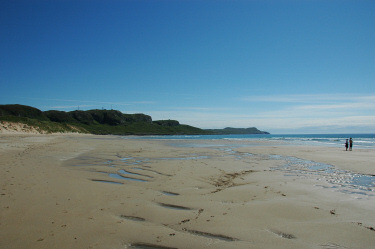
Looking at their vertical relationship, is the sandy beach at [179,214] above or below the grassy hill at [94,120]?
below

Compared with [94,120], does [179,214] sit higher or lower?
lower

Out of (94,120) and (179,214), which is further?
(94,120)

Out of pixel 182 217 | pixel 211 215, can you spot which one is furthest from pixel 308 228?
pixel 182 217

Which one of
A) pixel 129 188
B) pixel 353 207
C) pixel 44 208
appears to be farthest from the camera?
pixel 129 188

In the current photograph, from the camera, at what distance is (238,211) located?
6.41 m

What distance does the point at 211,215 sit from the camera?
19.8 ft

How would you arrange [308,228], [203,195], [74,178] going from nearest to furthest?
[308,228] < [203,195] < [74,178]

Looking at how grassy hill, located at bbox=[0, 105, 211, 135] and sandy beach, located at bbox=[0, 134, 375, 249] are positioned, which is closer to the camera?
sandy beach, located at bbox=[0, 134, 375, 249]

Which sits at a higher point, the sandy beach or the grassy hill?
the grassy hill

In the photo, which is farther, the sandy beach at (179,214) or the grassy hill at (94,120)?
the grassy hill at (94,120)

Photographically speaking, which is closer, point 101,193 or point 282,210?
point 282,210

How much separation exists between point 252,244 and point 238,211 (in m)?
1.85

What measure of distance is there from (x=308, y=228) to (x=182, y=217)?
2797 mm

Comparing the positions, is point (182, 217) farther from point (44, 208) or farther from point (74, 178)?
point (74, 178)
